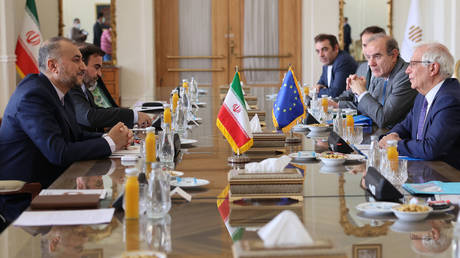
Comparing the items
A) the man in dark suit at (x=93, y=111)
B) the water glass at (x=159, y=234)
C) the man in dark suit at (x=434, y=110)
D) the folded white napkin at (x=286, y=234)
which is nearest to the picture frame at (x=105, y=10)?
the man in dark suit at (x=93, y=111)

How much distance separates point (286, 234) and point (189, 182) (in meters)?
1.16

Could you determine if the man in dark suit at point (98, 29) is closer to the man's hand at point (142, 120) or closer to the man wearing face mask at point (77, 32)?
the man wearing face mask at point (77, 32)

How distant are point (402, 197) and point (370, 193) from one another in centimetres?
12

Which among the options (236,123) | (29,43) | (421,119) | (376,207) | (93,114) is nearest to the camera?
(376,207)

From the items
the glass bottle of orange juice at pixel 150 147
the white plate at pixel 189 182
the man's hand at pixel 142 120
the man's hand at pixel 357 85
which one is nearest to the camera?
the white plate at pixel 189 182

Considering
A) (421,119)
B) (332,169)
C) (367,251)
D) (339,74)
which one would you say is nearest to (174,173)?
(332,169)

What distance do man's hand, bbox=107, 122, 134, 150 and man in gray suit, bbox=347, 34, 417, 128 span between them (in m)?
1.77

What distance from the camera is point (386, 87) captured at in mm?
4777

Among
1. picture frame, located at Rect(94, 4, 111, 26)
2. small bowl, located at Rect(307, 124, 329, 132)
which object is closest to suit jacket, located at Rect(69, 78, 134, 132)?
small bowl, located at Rect(307, 124, 329, 132)

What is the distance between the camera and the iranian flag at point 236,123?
3.03 meters

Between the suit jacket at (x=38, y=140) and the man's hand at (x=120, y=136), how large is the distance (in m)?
0.08

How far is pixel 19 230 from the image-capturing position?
1940 millimetres

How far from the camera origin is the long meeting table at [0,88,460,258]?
1.73 m

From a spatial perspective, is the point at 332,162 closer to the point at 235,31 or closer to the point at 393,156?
the point at 393,156
